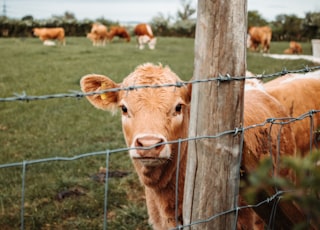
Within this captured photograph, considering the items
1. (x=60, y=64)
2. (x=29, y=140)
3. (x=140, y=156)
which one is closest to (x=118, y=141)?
(x=29, y=140)

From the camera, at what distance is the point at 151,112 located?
9.55 ft

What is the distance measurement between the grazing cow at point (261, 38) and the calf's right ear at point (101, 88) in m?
26.3

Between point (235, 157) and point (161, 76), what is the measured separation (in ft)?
5.56

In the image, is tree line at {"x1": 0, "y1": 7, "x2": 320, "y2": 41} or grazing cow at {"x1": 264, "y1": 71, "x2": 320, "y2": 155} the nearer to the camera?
grazing cow at {"x1": 264, "y1": 71, "x2": 320, "y2": 155}

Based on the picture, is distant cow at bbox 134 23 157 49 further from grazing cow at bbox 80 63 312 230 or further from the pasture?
grazing cow at bbox 80 63 312 230

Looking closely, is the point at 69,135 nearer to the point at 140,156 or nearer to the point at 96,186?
the point at 96,186

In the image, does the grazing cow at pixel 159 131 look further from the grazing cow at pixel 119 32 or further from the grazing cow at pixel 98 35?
the grazing cow at pixel 119 32

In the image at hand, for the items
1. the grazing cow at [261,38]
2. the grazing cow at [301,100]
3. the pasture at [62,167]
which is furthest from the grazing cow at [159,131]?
the grazing cow at [261,38]

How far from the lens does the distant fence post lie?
5.48 feet

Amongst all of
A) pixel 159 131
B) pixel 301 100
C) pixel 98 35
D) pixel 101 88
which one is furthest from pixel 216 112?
pixel 98 35

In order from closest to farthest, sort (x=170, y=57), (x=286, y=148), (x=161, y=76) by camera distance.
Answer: (x=161, y=76), (x=286, y=148), (x=170, y=57)

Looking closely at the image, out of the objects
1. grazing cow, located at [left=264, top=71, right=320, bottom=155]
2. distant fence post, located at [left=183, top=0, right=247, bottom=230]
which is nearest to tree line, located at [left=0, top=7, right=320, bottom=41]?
grazing cow, located at [left=264, top=71, right=320, bottom=155]

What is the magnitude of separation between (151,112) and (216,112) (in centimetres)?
122

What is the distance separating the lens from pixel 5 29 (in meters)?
37.6
